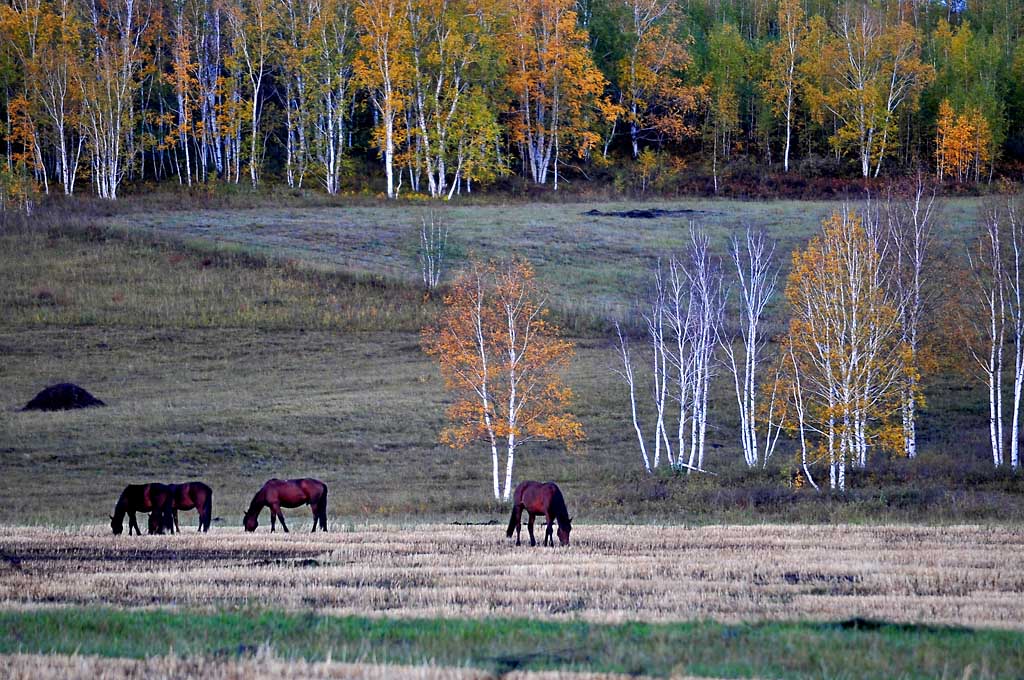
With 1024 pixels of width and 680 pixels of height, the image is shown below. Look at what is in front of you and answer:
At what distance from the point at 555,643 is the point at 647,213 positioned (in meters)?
66.8

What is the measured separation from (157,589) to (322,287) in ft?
153

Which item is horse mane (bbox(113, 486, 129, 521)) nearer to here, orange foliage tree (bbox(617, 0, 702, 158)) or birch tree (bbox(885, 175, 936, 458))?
birch tree (bbox(885, 175, 936, 458))

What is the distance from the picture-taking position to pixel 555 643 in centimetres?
897

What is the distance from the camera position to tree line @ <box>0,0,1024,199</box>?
7931cm

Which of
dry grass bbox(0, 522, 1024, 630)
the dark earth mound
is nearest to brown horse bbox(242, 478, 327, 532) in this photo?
dry grass bbox(0, 522, 1024, 630)

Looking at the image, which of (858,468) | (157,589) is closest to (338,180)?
(858,468)

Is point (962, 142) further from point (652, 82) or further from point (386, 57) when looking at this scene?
point (386, 57)

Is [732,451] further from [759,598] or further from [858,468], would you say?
[759,598]

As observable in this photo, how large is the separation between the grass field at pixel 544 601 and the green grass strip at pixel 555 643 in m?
0.03

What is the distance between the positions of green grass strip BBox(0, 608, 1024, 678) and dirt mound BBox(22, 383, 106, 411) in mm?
34147

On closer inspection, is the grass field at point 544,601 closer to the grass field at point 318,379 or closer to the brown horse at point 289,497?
the brown horse at point 289,497

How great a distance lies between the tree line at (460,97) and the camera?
79.3 m

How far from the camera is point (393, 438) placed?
38.8 meters

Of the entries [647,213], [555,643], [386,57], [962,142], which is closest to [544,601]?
[555,643]
